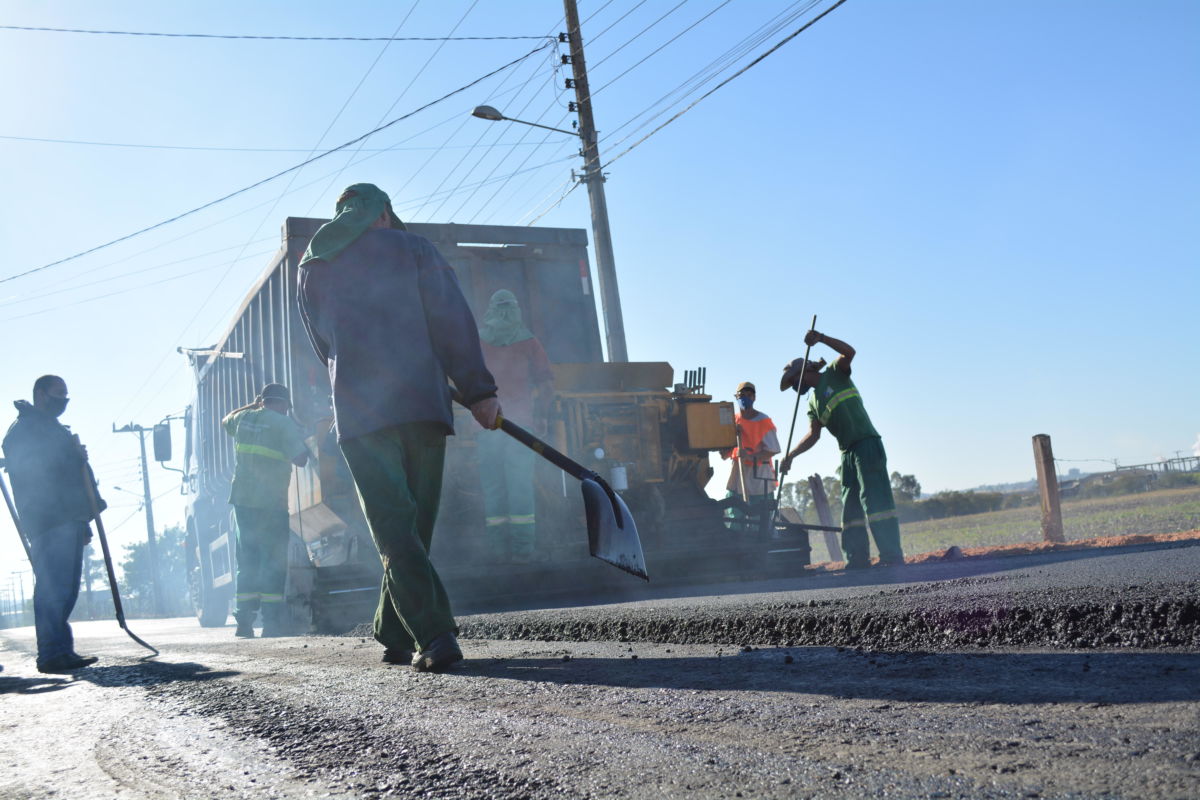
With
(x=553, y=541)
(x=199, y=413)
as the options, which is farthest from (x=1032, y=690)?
(x=199, y=413)

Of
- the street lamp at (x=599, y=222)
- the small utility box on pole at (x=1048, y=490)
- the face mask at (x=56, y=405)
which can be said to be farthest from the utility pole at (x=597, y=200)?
the face mask at (x=56, y=405)

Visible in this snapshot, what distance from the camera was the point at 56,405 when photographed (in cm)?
659

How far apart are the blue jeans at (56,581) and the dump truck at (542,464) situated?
55.6 inches

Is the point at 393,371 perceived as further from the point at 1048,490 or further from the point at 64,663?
the point at 1048,490

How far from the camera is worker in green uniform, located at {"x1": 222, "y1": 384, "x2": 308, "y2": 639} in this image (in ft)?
27.0

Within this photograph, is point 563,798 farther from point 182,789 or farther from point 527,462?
point 527,462

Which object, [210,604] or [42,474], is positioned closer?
[42,474]

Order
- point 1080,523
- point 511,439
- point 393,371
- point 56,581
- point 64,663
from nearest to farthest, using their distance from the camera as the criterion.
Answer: point 393,371
point 64,663
point 56,581
point 511,439
point 1080,523

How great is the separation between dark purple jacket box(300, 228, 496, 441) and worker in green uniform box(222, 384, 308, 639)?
4.54 m

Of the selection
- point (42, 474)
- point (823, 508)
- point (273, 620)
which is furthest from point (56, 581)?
point (823, 508)

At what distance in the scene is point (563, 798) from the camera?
1.61 meters

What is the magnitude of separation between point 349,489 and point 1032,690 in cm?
667

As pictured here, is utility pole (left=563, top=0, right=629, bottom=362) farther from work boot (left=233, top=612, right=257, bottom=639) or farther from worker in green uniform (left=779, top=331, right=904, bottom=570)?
work boot (left=233, top=612, right=257, bottom=639)

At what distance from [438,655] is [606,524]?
0.84 meters
